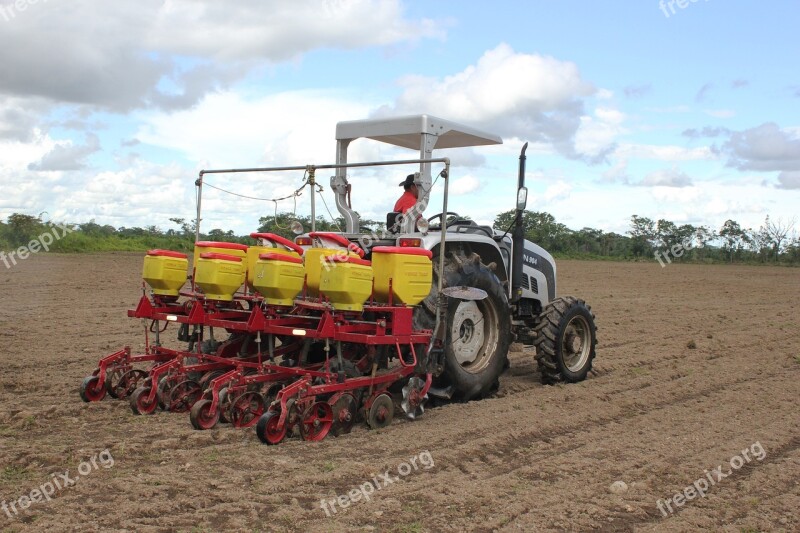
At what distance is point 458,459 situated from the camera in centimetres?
518

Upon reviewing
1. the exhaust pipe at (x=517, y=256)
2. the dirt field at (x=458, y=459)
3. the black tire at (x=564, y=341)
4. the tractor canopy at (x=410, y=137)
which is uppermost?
the tractor canopy at (x=410, y=137)

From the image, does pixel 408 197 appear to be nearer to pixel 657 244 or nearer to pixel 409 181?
pixel 409 181

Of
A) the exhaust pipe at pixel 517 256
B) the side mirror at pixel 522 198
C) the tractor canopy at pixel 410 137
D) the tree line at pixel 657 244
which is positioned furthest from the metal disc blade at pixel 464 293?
the tree line at pixel 657 244

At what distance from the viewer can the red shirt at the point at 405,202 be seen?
7.05 meters

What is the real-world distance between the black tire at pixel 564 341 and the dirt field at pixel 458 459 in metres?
0.21

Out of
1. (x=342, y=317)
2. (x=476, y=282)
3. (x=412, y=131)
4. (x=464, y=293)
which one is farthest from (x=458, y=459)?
(x=412, y=131)

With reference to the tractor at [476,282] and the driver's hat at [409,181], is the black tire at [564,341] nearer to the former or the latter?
the tractor at [476,282]

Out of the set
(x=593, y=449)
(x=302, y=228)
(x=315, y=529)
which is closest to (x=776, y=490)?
(x=593, y=449)

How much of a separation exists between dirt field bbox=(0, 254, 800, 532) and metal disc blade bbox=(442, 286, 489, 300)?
0.94 metres

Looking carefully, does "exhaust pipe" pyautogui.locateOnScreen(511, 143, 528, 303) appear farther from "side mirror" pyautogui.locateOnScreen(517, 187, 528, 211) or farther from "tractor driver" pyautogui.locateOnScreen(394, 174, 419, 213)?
"tractor driver" pyautogui.locateOnScreen(394, 174, 419, 213)

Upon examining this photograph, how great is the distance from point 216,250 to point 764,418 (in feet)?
15.5

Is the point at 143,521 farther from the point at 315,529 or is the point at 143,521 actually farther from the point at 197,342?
the point at 197,342

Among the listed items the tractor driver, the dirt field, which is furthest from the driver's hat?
the dirt field

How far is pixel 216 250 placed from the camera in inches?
259
